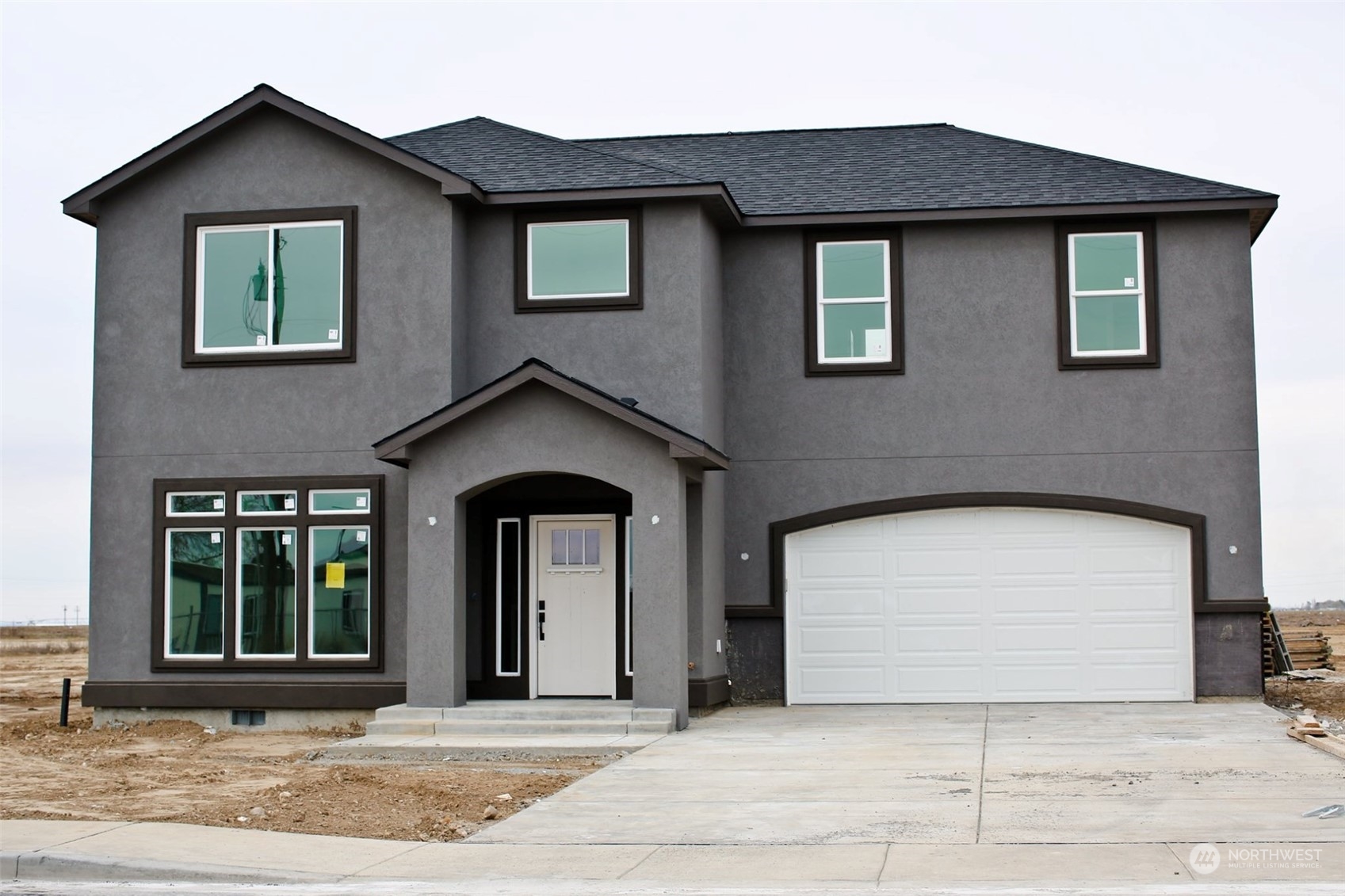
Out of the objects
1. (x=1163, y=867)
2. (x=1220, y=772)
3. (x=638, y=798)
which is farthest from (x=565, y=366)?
(x=1163, y=867)

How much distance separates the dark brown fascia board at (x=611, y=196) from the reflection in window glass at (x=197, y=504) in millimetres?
4690

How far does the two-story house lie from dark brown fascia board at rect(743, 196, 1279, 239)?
2.1 inches

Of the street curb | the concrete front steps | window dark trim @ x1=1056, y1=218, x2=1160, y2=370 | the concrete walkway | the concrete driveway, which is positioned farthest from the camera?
window dark trim @ x1=1056, y1=218, x2=1160, y2=370

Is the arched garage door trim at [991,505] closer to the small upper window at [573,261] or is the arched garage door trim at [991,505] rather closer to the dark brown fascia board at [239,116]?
the small upper window at [573,261]

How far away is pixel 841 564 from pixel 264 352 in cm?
742

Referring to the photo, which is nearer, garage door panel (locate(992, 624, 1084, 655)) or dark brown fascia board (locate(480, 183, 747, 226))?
dark brown fascia board (locate(480, 183, 747, 226))

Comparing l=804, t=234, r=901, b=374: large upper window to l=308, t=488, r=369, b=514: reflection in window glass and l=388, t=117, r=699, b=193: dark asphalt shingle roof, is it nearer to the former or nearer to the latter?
l=388, t=117, r=699, b=193: dark asphalt shingle roof

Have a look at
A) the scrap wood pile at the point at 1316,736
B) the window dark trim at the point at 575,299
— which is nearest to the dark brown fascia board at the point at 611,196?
the window dark trim at the point at 575,299

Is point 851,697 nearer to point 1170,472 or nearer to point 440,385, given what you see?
point 1170,472

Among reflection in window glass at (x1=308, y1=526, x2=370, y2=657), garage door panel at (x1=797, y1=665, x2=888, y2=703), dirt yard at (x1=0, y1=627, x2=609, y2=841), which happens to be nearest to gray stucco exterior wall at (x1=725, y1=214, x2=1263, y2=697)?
garage door panel at (x1=797, y1=665, x2=888, y2=703)

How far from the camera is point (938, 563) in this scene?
18797 millimetres

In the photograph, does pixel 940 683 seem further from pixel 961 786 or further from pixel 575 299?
pixel 961 786

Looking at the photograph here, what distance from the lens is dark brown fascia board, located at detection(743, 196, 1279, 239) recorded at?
18281mm

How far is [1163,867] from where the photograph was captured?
8.85m
